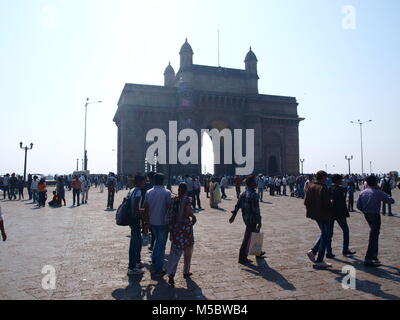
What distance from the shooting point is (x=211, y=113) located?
138ft

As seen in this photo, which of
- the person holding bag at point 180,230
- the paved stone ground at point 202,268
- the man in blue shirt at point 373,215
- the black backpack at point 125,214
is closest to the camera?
the paved stone ground at point 202,268

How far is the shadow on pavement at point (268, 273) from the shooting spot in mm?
5027

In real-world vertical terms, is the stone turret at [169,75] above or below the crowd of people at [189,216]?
above

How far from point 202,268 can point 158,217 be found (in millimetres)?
1226

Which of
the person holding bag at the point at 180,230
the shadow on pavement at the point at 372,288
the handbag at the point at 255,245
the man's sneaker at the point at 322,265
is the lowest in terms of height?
the shadow on pavement at the point at 372,288

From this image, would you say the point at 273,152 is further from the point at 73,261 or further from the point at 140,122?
the point at 73,261

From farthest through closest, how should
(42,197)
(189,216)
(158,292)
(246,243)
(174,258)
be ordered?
(42,197) < (246,243) < (189,216) < (174,258) < (158,292)

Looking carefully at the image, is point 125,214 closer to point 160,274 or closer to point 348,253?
point 160,274

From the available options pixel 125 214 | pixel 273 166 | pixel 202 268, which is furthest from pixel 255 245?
pixel 273 166

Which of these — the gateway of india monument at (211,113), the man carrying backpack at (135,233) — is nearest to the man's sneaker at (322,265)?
the man carrying backpack at (135,233)

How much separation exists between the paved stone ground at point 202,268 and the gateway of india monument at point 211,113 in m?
29.9

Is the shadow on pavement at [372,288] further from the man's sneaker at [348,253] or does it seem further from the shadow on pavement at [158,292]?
the shadow on pavement at [158,292]
